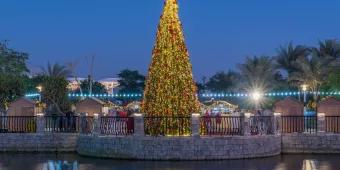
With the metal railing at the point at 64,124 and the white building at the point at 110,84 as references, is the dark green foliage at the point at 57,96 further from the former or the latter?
the white building at the point at 110,84

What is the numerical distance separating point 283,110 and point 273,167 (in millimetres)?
9347

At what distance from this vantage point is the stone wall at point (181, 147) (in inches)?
962

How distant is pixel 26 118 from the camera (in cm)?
3044

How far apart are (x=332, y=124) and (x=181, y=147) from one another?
28.7 ft

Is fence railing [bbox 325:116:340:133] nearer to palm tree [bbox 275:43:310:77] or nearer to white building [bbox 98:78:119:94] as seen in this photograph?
palm tree [bbox 275:43:310:77]

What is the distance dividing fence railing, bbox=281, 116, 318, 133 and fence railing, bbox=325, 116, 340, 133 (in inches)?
24.5

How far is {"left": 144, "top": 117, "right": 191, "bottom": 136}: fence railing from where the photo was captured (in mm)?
26047

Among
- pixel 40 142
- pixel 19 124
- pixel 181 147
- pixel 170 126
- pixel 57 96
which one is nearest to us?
pixel 181 147

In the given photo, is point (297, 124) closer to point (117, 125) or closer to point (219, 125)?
point (219, 125)

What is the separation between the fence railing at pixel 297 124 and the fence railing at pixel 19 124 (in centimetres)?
1181

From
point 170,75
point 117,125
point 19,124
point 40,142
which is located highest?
point 170,75

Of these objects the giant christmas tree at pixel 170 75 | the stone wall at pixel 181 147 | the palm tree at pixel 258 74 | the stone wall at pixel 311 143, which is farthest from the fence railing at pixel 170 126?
the palm tree at pixel 258 74

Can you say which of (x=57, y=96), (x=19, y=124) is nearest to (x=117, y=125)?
(x=19, y=124)

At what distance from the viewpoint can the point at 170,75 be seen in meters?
26.5
